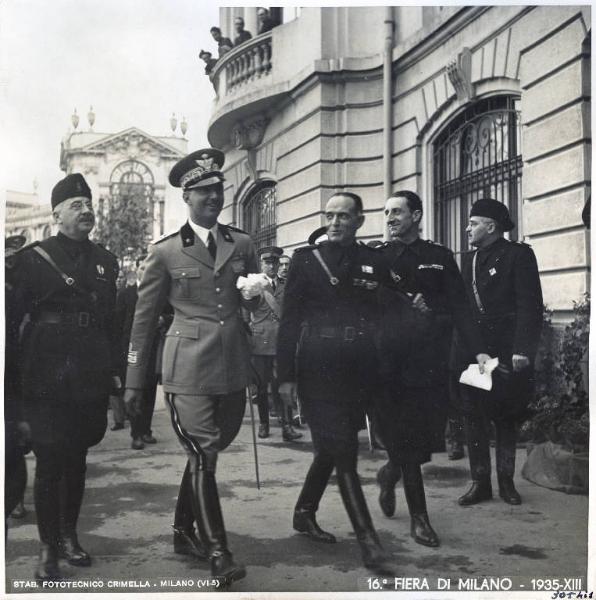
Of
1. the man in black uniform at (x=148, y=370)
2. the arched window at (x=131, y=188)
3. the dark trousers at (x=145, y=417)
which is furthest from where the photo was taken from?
the dark trousers at (x=145, y=417)

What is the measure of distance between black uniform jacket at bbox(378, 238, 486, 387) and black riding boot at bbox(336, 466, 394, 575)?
72 centimetres

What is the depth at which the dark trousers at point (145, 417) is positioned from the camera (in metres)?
5.68

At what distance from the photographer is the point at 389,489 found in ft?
13.4

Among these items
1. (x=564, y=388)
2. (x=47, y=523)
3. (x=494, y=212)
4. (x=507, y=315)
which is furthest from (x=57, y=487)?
(x=494, y=212)

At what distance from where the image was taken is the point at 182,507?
3625 millimetres

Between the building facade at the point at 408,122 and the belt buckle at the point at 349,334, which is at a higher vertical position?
the building facade at the point at 408,122

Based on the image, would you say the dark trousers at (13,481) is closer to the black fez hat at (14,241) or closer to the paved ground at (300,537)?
the paved ground at (300,537)

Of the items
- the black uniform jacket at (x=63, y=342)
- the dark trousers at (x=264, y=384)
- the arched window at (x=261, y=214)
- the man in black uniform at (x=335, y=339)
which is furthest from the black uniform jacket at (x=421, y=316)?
the dark trousers at (x=264, y=384)

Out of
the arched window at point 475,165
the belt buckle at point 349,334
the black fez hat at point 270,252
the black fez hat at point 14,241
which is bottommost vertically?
the belt buckle at point 349,334

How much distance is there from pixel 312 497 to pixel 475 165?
3.22 meters

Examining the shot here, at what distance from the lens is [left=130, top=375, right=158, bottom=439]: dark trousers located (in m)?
5.68

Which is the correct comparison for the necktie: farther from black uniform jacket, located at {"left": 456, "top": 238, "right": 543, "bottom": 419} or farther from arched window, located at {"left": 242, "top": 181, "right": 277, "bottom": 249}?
arched window, located at {"left": 242, "top": 181, "right": 277, "bottom": 249}

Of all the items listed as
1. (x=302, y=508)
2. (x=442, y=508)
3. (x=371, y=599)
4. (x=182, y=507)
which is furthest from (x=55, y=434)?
(x=442, y=508)

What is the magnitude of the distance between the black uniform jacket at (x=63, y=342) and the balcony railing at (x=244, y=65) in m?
1.77
